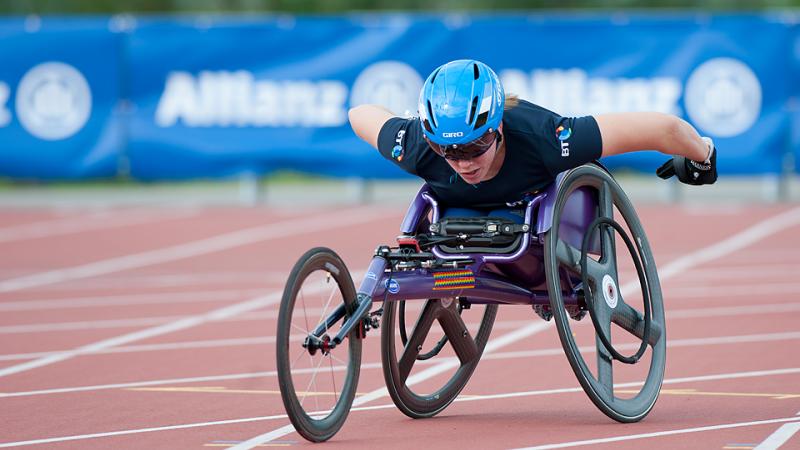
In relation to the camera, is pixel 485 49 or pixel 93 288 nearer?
pixel 93 288

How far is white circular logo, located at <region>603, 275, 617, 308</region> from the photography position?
7.08 metres

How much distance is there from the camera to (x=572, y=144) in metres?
6.64

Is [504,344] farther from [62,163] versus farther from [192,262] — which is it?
[62,163]

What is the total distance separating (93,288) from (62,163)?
21.7 feet

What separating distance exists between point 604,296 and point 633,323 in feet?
1.05

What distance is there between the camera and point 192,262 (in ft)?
50.0

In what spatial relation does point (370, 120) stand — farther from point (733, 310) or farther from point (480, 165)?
point (733, 310)

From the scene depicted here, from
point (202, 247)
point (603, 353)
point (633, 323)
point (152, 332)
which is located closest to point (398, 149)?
point (603, 353)

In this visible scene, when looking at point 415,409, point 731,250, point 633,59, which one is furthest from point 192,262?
point 415,409

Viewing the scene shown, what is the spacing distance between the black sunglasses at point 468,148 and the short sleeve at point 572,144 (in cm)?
27

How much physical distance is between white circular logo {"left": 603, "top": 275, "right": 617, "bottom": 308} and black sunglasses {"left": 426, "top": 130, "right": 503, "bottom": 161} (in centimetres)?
96

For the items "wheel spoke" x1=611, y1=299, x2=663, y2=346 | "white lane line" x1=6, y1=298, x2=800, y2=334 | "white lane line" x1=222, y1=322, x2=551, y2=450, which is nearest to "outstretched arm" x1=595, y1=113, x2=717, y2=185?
"wheel spoke" x1=611, y1=299, x2=663, y2=346

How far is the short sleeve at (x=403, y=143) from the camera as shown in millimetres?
6852

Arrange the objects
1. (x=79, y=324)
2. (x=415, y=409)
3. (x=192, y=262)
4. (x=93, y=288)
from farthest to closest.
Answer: (x=192, y=262) → (x=93, y=288) → (x=79, y=324) → (x=415, y=409)
